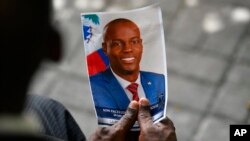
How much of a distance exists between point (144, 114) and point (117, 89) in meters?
0.14

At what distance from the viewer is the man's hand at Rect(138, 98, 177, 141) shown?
223 centimetres

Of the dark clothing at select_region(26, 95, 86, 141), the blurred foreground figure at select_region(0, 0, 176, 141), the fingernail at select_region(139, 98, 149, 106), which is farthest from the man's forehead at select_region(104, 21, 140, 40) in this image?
the blurred foreground figure at select_region(0, 0, 176, 141)

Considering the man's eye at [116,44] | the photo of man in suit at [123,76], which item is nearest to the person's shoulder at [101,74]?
the photo of man in suit at [123,76]

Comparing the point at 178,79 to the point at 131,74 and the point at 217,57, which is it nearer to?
the point at 217,57

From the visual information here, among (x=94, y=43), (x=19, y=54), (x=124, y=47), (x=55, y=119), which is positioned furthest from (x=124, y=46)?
(x=19, y=54)

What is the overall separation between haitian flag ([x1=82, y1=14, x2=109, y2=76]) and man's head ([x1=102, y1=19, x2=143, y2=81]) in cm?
2

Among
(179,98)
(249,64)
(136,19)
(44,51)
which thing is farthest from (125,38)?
(249,64)

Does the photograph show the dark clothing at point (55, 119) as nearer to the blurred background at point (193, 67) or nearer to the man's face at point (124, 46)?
the man's face at point (124, 46)

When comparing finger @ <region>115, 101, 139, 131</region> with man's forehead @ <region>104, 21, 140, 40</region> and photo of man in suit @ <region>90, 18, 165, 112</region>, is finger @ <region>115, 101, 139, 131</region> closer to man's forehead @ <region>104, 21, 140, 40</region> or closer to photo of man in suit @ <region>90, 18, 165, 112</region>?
photo of man in suit @ <region>90, 18, 165, 112</region>

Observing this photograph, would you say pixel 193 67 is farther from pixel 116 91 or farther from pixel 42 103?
pixel 116 91

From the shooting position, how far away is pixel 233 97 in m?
4.32

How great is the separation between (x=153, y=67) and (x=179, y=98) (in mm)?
2130

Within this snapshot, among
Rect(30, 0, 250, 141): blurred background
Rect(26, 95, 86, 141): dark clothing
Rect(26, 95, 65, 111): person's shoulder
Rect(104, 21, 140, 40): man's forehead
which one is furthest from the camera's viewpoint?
Rect(30, 0, 250, 141): blurred background

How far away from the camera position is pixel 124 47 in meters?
2.20
